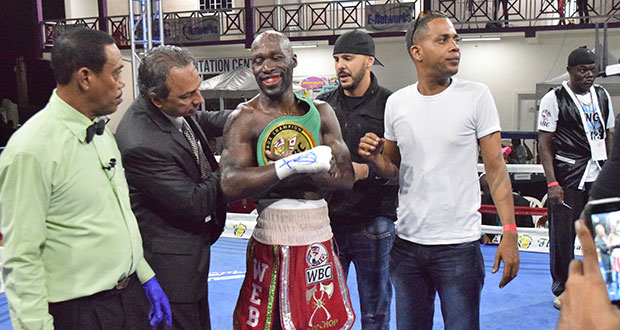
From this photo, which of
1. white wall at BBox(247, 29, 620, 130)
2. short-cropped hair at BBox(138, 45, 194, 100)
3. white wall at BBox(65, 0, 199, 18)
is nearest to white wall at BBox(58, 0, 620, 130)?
white wall at BBox(247, 29, 620, 130)

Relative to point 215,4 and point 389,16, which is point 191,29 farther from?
point 389,16

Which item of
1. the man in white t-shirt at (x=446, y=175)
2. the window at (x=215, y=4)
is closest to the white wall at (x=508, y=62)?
the window at (x=215, y=4)

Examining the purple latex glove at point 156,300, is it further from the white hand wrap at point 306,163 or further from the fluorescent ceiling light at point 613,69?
the fluorescent ceiling light at point 613,69

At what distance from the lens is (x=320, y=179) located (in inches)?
82.8

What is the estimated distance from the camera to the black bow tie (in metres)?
1.82

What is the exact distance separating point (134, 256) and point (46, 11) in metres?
20.7

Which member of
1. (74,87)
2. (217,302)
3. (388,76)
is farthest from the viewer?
(388,76)

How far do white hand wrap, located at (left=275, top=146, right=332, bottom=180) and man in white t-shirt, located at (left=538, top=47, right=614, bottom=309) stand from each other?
248cm

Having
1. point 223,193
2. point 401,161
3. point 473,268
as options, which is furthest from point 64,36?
point 473,268

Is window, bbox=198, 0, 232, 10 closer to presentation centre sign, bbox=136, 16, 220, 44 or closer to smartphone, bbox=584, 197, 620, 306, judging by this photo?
presentation centre sign, bbox=136, 16, 220, 44

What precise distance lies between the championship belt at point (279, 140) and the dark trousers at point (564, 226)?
8.23 ft

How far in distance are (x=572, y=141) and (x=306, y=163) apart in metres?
2.64

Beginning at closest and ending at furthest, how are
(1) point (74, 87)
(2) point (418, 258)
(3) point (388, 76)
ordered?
(1) point (74, 87)
(2) point (418, 258)
(3) point (388, 76)

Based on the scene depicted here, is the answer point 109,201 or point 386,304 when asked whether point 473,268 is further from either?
point 109,201
